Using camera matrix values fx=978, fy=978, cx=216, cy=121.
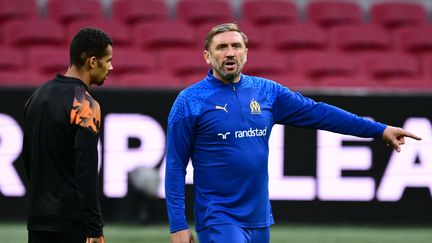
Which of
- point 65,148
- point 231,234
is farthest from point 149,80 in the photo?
point 65,148

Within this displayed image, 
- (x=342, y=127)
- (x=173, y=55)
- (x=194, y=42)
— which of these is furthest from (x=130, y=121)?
(x=342, y=127)

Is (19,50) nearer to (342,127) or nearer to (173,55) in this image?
(173,55)

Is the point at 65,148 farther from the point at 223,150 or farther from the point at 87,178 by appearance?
the point at 223,150

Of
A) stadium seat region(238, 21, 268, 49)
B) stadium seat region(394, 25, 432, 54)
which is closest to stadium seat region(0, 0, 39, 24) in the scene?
stadium seat region(238, 21, 268, 49)

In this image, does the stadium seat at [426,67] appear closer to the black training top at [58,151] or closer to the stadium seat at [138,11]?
the stadium seat at [138,11]

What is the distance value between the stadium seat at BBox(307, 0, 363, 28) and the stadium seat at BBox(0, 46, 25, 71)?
4268 mm

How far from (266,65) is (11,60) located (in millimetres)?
3083

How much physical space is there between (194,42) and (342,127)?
7.42 m

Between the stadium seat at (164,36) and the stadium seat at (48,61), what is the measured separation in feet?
3.97

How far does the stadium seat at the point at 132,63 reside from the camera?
1188cm

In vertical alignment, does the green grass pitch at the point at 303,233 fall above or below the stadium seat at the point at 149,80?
below

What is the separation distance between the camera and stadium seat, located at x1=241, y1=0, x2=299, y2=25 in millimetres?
13641

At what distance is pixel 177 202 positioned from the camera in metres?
5.16

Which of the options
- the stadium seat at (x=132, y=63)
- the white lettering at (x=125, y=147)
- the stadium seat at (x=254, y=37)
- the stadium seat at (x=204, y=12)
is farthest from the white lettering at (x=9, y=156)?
the stadium seat at (x=204, y=12)
